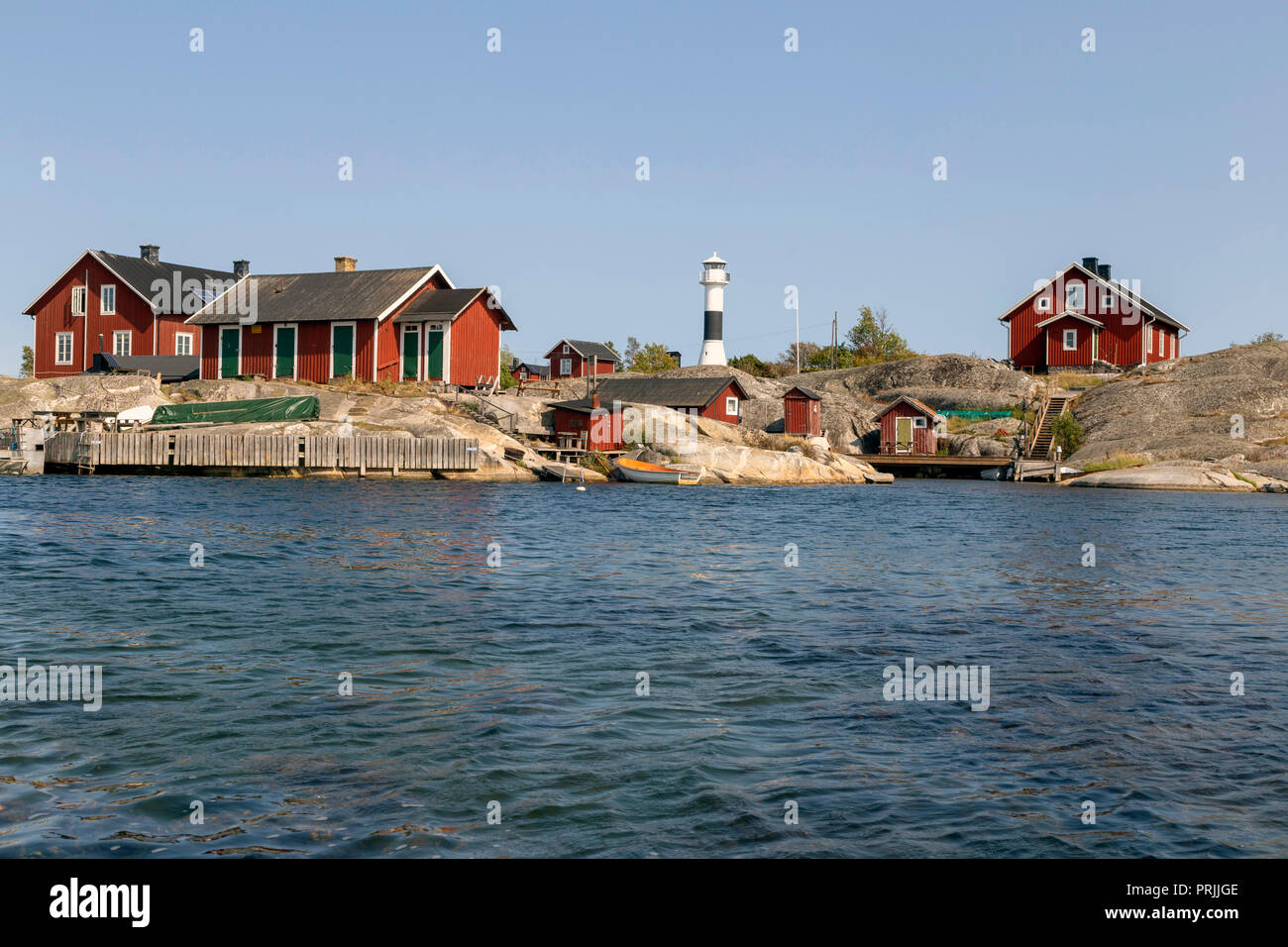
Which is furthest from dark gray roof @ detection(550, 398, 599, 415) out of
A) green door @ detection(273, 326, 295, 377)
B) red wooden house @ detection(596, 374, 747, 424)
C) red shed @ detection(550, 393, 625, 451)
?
green door @ detection(273, 326, 295, 377)

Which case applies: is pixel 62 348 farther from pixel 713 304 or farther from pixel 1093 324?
→ pixel 1093 324

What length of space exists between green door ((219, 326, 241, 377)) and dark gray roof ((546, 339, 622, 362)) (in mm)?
32958

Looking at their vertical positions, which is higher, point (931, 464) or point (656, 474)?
point (931, 464)

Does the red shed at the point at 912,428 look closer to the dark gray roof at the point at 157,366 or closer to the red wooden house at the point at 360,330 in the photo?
the red wooden house at the point at 360,330

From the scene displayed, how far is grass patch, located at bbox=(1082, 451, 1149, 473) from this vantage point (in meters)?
56.8

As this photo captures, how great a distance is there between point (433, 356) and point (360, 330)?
413 centimetres

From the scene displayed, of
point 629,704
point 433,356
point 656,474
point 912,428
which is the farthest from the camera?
point 912,428

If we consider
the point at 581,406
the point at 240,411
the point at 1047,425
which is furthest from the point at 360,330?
the point at 1047,425

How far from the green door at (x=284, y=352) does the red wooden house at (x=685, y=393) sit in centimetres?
1763

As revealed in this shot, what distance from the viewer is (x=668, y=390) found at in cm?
6438

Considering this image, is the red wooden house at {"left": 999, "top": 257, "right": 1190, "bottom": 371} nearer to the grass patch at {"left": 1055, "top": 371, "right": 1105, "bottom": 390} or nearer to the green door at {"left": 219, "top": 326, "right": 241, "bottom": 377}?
the grass patch at {"left": 1055, "top": 371, "right": 1105, "bottom": 390}

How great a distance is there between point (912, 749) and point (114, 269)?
66189 millimetres

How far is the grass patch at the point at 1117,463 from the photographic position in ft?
186
